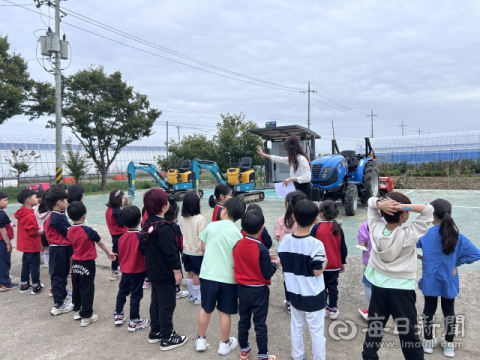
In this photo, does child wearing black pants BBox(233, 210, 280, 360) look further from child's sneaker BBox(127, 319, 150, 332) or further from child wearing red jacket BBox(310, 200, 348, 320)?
child's sneaker BBox(127, 319, 150, 332)

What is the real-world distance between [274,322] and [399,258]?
1.66 metres

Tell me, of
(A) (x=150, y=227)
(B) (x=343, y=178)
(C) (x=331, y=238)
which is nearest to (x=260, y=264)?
(C) (x=331, y=238)

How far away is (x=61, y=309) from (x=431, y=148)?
4178cm

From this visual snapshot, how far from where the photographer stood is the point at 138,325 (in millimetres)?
3451

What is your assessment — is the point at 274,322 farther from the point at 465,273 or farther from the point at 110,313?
the point at 465,273

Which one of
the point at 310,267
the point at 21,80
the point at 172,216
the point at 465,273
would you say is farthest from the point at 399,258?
the point at 21,80

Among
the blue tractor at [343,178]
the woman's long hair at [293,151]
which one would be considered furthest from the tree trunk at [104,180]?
the woman's long hair at [293,151]

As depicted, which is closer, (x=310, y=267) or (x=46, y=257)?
(x=310, y=267)

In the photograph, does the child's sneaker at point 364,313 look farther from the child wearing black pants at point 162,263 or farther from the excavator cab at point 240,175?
the excavator cab at point 240,175

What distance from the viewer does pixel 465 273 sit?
440 centimetres

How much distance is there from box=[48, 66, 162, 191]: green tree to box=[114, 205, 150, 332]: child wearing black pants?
16809mm

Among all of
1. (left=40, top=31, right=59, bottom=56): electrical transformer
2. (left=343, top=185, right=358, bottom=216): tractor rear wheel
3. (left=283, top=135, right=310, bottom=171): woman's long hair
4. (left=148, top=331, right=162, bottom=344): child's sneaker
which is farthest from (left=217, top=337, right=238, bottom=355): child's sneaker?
(left=40, top=31, right=59, bottom=56): electrical transformer

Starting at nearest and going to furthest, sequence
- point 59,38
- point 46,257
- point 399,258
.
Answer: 1. point 399,258
2. point 46,257
3. point 59,38

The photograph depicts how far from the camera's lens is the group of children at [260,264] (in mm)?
2395
